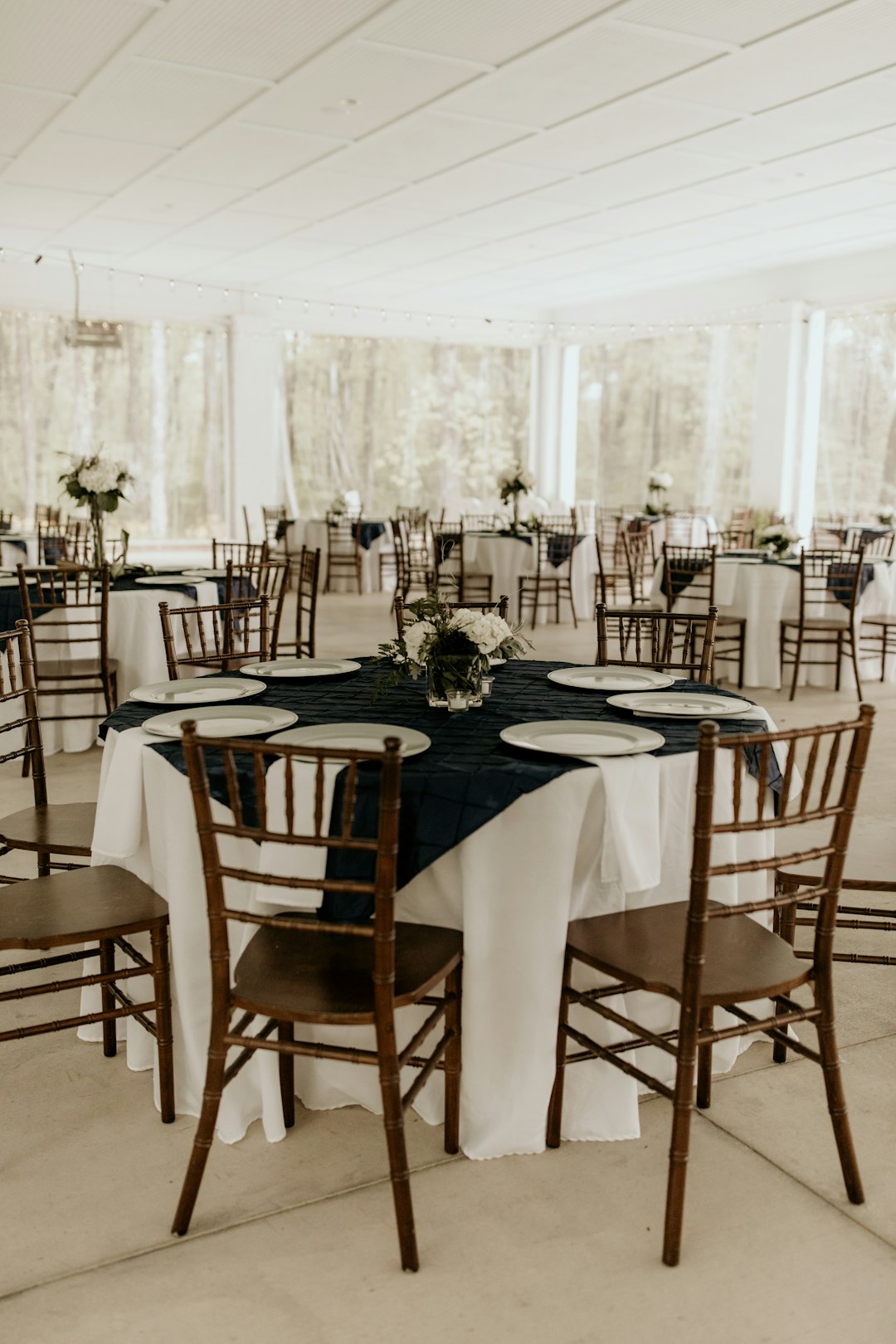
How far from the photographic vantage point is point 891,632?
8.91m

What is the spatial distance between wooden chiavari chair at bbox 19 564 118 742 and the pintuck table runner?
2.48m

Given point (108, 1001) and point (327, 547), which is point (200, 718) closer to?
point (108, 1001)

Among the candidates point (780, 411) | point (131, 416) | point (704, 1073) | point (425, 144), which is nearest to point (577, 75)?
point (425, 144)

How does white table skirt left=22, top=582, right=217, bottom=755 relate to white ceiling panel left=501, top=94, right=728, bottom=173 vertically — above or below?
below

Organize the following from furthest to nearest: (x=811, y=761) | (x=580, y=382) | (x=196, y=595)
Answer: (x=580, y=382), (x=196, y=595), (x=811, y=761)

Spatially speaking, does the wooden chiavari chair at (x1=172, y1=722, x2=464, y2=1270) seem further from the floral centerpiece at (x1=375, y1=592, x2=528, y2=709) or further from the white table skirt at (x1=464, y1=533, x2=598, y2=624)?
the white table skirt at (x1=464, y1=533, x2=598, y2=624)

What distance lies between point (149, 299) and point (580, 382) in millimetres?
6163

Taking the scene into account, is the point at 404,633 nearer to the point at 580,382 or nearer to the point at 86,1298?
the point at 86,1298

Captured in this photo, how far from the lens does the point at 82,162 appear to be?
8.73 metres

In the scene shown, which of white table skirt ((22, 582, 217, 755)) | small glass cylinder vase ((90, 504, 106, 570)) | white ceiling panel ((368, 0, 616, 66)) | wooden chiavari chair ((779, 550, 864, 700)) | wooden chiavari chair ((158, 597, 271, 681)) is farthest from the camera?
wooden chiavari chair ((779, 550, 864, 700))

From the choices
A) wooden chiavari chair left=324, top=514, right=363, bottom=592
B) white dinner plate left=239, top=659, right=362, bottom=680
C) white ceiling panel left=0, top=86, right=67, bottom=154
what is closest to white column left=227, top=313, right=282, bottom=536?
wooden chiavari chair left=324, top=514, right=363, bottom=592

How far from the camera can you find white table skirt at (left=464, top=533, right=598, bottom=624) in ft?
34.0

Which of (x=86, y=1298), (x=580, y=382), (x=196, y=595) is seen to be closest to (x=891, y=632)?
(x=196, y=595)

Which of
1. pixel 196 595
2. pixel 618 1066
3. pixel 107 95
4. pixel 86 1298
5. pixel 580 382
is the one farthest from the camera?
pixel 580 382
